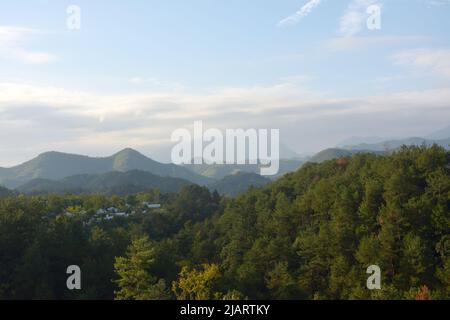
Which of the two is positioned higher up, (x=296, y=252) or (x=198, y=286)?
(x=198, y=286)

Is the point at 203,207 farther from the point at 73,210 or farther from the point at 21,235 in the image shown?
the point at 21,235

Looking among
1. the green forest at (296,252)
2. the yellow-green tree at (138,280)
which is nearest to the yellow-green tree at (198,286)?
the green forest at (296,252)

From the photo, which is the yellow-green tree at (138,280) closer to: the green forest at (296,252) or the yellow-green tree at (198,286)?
Answer: the green forest at (296,252)

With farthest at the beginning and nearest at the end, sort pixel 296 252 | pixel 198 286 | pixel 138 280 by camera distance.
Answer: pixel 296 252, pixel 138 280, pixel 198 286

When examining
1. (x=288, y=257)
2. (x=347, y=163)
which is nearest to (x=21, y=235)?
(x=288, y=257)

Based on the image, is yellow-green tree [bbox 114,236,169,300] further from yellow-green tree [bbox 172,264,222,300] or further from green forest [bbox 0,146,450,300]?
yellow-green tree [bbox 172,264,222,300]

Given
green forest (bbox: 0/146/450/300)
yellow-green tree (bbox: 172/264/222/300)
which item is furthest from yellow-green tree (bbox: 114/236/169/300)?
yellow-green tree (bbox: 172/264/222/300)

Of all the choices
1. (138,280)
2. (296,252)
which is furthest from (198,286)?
(296,252)

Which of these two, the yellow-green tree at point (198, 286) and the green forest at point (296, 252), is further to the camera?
the green forest at point (296, 252)

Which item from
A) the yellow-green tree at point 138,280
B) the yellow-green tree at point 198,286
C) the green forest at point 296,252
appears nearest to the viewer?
the yellow-green tree at point 138,280

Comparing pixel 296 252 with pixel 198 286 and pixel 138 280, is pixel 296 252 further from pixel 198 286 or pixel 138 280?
pixel 138 280
